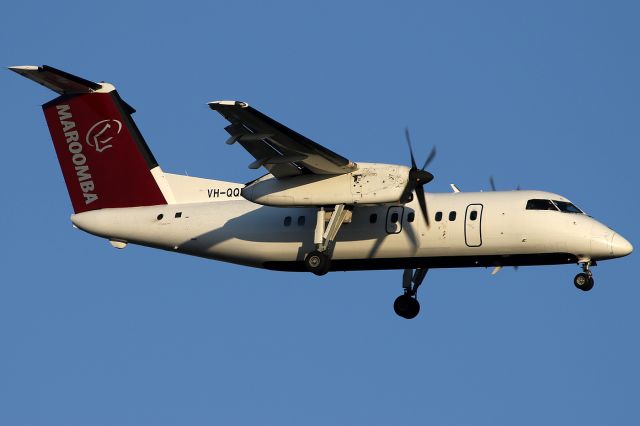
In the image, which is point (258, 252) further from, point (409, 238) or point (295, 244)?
point (409, 238)

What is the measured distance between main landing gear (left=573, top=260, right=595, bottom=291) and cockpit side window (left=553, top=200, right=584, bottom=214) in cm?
114

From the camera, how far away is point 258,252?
26250mm

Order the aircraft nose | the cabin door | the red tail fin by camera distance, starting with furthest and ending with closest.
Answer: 1. the red tail fin
2. the cabin door
3. the aircraft nose

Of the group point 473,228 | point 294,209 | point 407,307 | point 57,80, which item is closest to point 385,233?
point 473,228

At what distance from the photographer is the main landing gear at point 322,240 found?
2488 cm

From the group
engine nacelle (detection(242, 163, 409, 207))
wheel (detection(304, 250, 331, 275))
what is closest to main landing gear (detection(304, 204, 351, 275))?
wheel (detection(304, 250, 331, 275))

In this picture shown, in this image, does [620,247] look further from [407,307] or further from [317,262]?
[317,262]

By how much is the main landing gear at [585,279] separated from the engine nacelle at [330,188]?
4.03 m

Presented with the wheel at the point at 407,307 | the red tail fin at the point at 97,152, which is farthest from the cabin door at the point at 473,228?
the red tail fin at the point at 97,152

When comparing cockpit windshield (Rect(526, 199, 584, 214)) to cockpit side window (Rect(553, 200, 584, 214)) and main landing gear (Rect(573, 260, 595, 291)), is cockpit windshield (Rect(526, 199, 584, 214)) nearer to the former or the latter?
cockpit side window (Rect(553, 200, 584, 214))

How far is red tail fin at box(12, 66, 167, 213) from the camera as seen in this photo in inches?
1072

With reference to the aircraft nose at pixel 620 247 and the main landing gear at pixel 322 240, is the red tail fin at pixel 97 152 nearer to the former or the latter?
the main landing gear at pixel 322 240

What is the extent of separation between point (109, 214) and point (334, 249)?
517 centimetres

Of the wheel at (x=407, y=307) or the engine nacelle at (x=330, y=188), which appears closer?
the engine nacelle at (x=330, y=188)
